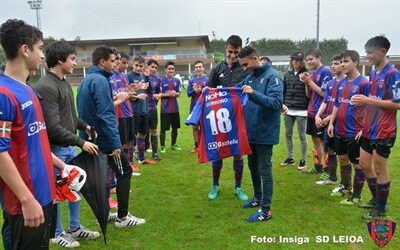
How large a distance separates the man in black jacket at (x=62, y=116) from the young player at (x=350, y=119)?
3836mm

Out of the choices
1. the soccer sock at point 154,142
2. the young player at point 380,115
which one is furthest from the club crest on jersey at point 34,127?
the soccer sock at point 154,142

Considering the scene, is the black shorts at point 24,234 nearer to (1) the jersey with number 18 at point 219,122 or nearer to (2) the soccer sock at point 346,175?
(1) the jersey with number 18 at point 219,122

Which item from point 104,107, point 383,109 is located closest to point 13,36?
point 104,107

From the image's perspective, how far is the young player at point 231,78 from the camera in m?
5.31

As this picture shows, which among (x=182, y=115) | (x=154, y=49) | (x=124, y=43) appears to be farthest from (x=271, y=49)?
(x=182, y=115)

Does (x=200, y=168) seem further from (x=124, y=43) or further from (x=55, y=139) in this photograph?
(x=124, y=43)

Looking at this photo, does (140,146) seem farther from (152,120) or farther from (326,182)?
(326,182)

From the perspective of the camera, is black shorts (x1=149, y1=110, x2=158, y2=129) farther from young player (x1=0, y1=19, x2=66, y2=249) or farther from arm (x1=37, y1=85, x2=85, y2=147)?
young player (x1=0, y1=19, x2=66, y2=249)

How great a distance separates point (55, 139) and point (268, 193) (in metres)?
2.85

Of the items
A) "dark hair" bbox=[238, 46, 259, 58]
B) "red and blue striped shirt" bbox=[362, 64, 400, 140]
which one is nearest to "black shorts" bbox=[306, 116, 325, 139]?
Result: "red and blue striped shirt" bbox=[362, 64, 400, 140]

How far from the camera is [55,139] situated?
325 centimetres

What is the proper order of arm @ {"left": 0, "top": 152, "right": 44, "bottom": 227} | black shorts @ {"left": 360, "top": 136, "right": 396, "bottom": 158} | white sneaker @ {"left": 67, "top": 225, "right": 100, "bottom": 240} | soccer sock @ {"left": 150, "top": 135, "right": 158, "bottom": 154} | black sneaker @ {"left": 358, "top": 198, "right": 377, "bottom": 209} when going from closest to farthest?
arm @ {"left": 0, "top": 152, "right": 44, "bottom": 227} < white sneaker @ {"left": 67, "top": 225, "right": 100, "bottom": 240} < black shorts @ {"left": 360, "top": 136, "right": 396, "bottom": 158} < black sneaker @ {"left": 358, "top": 198, "right": 377, "bottom": 209} < soccer sock @ {"left": 150, "top": 135, "right": 158, "bottom": 154}

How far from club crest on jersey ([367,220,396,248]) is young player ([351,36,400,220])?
0.30 metres

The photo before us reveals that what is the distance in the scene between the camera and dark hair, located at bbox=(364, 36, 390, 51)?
4.34 meters
